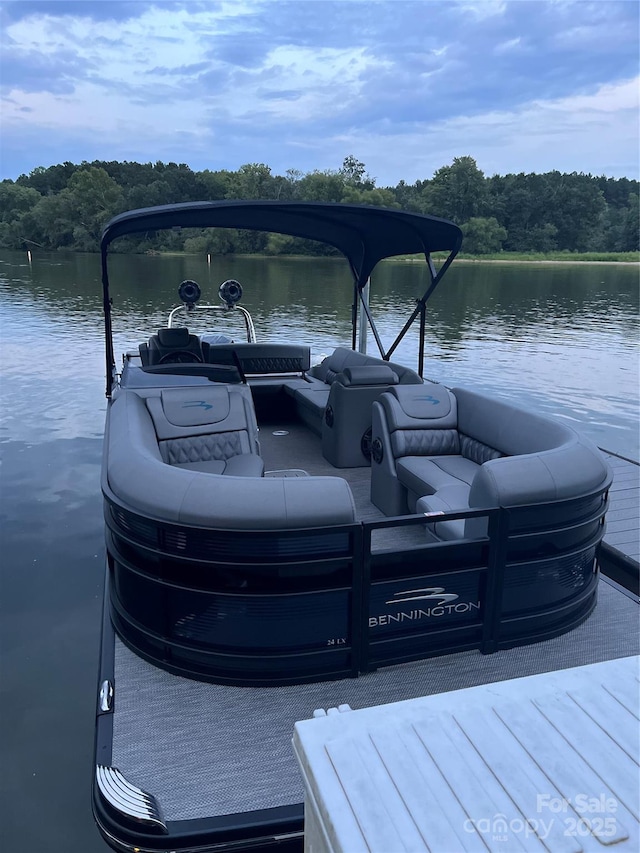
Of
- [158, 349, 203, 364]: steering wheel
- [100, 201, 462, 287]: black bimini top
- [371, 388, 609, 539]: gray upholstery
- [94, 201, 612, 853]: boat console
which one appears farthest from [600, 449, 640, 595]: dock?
[158, 349, 203, 364]: steering wheel

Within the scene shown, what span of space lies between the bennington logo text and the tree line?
40.4 m

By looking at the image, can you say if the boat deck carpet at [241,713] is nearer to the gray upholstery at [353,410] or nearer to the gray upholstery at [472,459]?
the gray upholstery at [472,459]

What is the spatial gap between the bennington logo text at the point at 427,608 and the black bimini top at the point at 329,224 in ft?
10.6

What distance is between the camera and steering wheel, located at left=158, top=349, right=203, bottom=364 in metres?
6.40

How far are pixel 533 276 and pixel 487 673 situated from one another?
44.1 metres

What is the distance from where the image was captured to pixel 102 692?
8.66 feet

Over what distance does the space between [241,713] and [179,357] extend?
4.44 meters

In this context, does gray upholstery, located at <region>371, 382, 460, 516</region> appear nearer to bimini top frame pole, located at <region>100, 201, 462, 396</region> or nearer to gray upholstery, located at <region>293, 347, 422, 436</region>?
gray upholstery, located at <region>293, 347, 422, 436</region>

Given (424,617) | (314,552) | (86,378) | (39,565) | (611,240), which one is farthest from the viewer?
(611,240)

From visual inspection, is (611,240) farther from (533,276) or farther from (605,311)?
(605,311)

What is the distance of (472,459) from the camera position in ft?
15.0

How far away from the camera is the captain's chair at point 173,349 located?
254 inches

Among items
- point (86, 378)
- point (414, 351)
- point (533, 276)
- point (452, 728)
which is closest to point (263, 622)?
point (452, 728)

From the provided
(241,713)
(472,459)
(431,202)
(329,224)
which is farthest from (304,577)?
(431,202)
